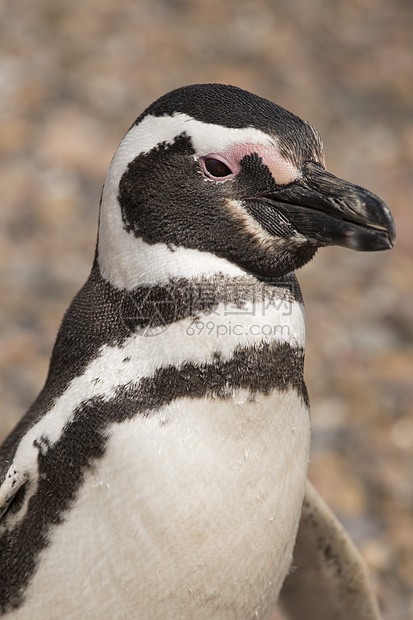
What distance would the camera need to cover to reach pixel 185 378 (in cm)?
137

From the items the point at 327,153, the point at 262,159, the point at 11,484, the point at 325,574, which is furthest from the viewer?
the point at 327,153

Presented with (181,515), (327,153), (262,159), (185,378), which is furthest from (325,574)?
(327,153)

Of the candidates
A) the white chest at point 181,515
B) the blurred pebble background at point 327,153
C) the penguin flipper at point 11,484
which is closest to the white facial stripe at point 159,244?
the white chest at point 181,515

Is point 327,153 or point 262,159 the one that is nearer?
point 262,159

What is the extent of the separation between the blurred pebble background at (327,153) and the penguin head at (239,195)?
1.56 m

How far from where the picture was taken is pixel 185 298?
1.38 metres

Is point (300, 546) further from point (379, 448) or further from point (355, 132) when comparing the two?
point (355, 132)

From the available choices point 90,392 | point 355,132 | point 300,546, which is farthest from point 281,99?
point 90,392

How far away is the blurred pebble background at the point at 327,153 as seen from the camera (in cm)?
301

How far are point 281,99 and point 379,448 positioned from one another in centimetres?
283

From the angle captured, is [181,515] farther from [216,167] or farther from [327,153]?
[327,153]

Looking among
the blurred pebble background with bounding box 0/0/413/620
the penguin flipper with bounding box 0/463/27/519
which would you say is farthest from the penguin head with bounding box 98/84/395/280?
the blurred pebble background with bounding box 0/0/413/620

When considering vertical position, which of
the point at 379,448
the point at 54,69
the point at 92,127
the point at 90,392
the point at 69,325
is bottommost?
the point at 379,448

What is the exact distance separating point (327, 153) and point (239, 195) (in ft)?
11.6
